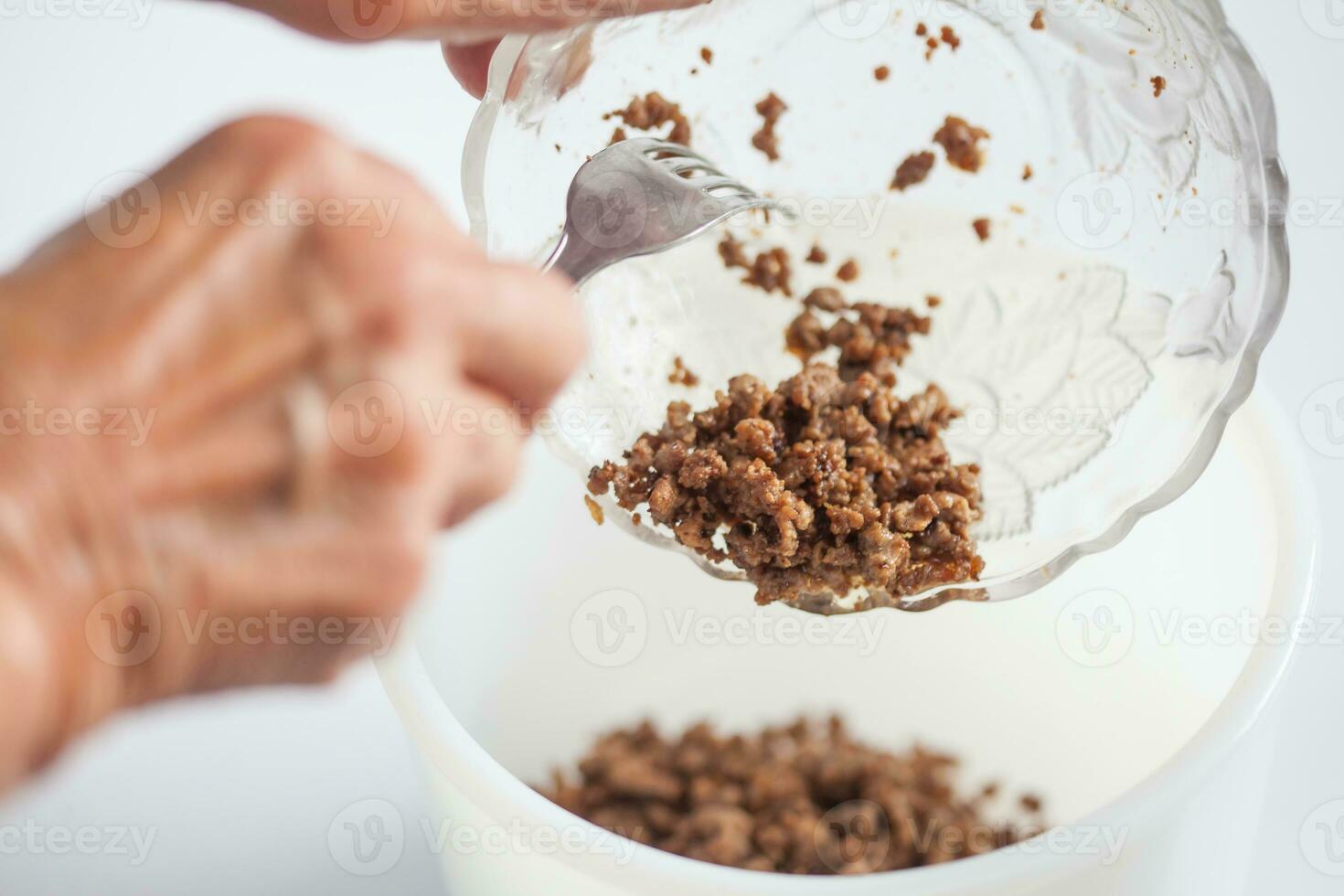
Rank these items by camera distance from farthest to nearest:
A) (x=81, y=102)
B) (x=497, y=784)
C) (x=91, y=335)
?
(x=81, y=102)
(x=497, y=784)
(x=91, y=335)

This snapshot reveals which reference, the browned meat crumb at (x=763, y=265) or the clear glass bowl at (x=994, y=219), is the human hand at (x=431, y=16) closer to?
the clear glass bowl at (x=994, y=219)

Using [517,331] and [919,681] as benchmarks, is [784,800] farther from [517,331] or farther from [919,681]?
[517,331]

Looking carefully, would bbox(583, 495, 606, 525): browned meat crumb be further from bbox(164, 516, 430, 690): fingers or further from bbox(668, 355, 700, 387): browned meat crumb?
bbox(164, 516, 430, 690): fingers

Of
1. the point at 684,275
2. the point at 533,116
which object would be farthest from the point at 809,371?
the point at 533,116

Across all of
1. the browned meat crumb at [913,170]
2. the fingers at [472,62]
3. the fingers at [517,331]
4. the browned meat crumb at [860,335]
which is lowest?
the browned meat crumb at [860,335]

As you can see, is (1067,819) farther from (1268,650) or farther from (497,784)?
(497,784)

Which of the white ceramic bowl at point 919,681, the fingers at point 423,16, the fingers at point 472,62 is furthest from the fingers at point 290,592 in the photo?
the fingers at point 472,62

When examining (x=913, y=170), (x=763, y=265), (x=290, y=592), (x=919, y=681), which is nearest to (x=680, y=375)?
(x=763, y=265)
